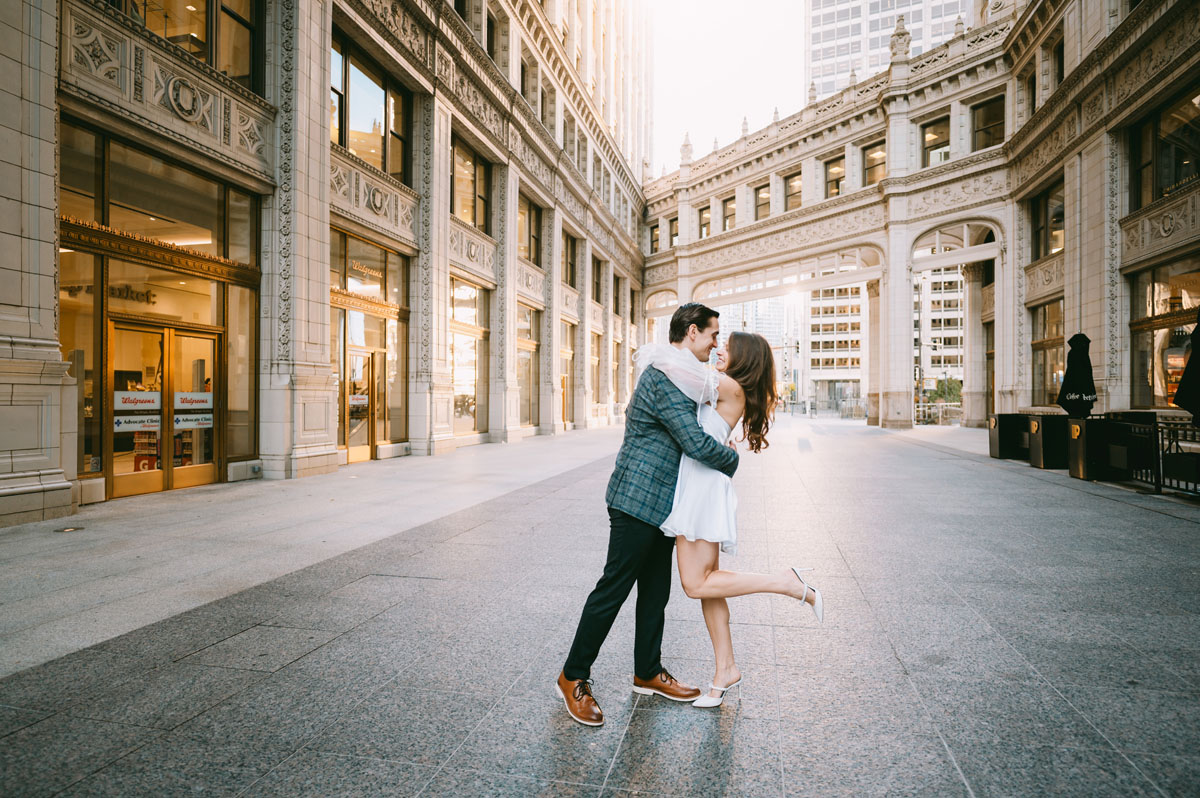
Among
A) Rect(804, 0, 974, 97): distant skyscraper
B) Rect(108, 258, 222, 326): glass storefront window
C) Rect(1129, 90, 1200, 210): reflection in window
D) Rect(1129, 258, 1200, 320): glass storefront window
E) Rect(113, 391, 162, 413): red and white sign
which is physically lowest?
Rect(113, 391, 162, 413): red and white sign

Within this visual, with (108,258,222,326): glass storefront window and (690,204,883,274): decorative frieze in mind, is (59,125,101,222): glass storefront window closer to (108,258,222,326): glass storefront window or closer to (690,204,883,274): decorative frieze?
(108,258,222,326): glass storefront window

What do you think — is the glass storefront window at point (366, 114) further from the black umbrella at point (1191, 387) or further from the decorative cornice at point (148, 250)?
the black umbrella at point (1191, 387)

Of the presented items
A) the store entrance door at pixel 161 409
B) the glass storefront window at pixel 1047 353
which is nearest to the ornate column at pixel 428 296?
the store entrance door at pixel 161 409

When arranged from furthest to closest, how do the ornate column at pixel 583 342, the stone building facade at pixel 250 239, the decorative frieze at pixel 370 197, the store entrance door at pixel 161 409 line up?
the ornate column at pixel 583 342 → the decorative frieze at pixel 370 197 → the store entrance door at pixel 161 409 → the stone building facade at pixel 250 239

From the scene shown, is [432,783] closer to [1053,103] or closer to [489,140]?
[489,140]

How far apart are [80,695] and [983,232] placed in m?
33.1

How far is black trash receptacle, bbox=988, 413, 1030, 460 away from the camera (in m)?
14.6

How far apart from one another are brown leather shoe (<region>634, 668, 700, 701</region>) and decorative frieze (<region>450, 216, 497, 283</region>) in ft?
51.1

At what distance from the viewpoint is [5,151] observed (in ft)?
22.7

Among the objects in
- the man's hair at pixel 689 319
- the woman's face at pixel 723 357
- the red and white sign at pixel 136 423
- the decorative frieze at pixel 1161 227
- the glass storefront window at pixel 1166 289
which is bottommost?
the red and white sign at pixel 136 423

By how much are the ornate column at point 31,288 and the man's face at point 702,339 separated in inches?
308

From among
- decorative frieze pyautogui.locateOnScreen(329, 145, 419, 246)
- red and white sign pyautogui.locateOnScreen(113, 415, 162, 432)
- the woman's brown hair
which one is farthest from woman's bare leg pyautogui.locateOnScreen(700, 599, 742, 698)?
decorative frieze pyautogui.locateOnScreen(329, 145, 419, 246)

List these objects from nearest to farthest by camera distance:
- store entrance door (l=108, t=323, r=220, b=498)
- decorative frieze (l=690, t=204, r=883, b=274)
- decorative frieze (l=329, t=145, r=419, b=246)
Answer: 1. store entrance door (l=108, t=323, r=220, b=498)
2. decorative frieze (l=329, t=145, r=419, b=246)
3. decorative frieze (l=690, t=204, r=883, b=274)

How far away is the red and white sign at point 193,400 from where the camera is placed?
9.70 meters
